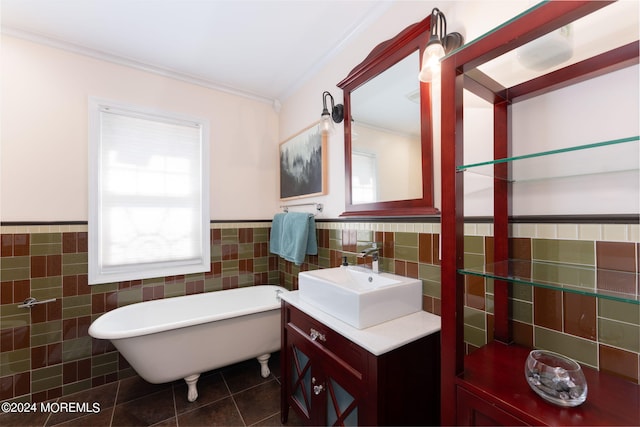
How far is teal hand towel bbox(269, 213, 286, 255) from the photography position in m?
2.42

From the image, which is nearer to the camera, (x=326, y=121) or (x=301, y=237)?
(x=326, y=121)

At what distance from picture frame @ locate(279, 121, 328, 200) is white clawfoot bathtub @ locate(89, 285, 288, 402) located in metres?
0.99

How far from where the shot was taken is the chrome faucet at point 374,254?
1.50m

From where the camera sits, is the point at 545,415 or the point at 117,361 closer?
the point at 545,415

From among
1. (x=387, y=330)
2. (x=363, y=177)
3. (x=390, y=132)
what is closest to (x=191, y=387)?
(x=387, y=330)

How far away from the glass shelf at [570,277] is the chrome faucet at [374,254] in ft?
2.08

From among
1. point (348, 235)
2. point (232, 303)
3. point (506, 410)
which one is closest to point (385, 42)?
point (348, 235)

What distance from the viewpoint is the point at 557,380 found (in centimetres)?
70

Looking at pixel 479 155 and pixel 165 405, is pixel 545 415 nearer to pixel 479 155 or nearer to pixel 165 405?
pixel 479 155

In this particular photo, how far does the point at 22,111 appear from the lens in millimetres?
1772

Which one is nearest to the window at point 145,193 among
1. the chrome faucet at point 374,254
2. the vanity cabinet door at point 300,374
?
the vanity cabinet door at point 300,374

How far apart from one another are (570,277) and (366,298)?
651mm

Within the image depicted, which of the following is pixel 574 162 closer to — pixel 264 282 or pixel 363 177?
pixel 363 177

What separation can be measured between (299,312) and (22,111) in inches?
91.0
